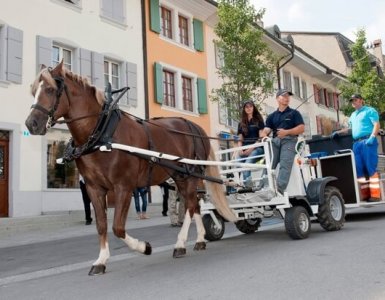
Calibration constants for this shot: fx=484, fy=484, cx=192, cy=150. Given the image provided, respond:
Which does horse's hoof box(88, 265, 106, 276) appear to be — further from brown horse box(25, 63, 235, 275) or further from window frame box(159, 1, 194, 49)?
window frame box(159, 1, 194, 49)

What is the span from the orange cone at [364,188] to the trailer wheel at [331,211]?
1.14 m

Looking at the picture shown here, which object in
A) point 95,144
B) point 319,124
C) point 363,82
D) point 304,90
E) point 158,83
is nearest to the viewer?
point 95,144

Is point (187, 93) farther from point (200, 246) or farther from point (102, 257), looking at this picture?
point (102, 257)

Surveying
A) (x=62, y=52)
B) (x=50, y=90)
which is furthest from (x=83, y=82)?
(x=62, y=52)

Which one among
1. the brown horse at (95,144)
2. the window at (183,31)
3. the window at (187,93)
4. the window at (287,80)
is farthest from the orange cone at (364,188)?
the window at (287,80)

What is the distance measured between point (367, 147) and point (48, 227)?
8.08 meters

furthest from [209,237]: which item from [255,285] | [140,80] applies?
[140,80]

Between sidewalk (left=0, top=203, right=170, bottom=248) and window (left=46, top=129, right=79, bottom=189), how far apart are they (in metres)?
1.16

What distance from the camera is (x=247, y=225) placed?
817cm

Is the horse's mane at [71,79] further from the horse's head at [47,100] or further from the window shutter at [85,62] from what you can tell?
the window shutter at [85,62]

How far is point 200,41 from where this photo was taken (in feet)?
72.2

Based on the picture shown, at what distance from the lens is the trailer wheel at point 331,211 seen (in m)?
7.25

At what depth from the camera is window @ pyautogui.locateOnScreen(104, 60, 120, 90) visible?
17.3m

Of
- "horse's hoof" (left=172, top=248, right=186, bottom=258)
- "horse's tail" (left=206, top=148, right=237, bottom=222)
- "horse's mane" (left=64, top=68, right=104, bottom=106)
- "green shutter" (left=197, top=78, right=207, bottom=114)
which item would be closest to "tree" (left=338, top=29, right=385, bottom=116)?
"green shutter" (left=197, top=78, right=207, bottom=114)
